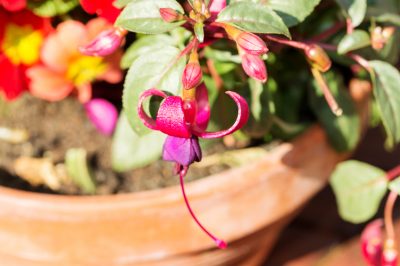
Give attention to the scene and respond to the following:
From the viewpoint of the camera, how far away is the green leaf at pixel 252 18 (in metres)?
0.52

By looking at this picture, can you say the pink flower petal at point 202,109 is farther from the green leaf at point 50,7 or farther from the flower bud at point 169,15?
the green leaf at point 50,7

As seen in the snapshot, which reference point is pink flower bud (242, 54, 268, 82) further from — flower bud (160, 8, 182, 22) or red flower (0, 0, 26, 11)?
red flower (0, 0, 26, 11)

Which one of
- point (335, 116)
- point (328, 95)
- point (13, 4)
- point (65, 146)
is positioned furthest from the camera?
point (65, 146)

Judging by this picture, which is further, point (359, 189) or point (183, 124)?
point (359, 189)

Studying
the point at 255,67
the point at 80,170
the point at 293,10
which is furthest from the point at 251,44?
the point at 80,170

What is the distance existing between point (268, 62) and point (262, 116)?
0.06 m

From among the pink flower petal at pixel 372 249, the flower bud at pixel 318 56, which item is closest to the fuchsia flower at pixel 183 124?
the flower bud at pixel 318 56

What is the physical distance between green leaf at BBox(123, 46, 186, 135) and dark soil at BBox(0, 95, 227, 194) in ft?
0.93

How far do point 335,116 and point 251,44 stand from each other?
330 mm

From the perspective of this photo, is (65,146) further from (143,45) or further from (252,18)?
(252,18)

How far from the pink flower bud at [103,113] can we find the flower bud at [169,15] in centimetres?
30

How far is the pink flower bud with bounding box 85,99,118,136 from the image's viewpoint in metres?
0.81

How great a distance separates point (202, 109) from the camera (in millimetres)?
549

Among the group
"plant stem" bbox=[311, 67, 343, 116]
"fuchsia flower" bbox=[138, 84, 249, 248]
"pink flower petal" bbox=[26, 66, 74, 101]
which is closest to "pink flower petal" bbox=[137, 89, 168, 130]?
"fuchsia flower" bbox=[138, 84, 249, 248]
